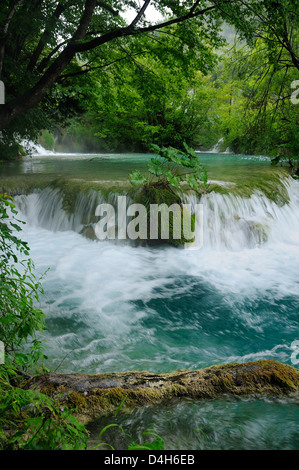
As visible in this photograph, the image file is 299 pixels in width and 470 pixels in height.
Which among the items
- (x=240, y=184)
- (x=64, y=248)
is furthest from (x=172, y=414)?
(x=240, y=184)

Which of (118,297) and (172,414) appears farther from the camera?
(118,297)

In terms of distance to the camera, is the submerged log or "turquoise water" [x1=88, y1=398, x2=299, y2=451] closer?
"turquoise water" [x1=88, y1=398, x2=299, y2=451]

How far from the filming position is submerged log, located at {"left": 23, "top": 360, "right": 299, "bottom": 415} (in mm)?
1815

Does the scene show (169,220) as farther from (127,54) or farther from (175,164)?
(127,54)

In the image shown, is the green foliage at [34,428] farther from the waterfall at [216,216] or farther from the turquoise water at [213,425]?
the waterfall at [216,216]

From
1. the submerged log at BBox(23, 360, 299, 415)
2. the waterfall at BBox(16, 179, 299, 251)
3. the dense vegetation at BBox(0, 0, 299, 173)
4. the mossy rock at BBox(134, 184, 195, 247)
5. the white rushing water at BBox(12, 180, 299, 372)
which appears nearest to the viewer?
the submerged log at BBox(23, 360, 299, 415)

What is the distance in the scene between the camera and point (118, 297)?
4910 mm

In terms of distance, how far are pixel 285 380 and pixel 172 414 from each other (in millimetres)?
858

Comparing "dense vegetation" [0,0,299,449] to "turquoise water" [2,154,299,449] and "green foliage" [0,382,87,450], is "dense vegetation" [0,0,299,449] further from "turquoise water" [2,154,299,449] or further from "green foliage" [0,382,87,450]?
"turquoise water" [2,154,299,449]

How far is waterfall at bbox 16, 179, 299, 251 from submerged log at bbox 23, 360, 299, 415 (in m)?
5.16

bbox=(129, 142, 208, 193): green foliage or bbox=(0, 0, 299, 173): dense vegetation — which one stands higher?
bbox=(0, 0, 299, 173): dense vegetation

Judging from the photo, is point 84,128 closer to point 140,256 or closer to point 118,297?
point 140,256

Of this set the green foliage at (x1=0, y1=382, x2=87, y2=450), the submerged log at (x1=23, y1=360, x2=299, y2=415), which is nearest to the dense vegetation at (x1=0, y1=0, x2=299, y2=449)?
the green foliage at (x1=0, y1=382, x2=87, y2=450)
